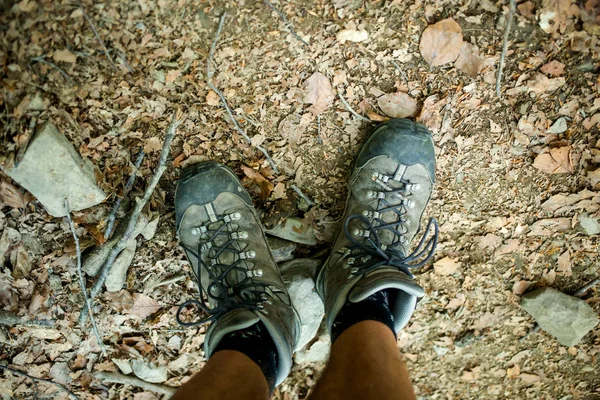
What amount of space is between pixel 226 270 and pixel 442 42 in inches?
78.6

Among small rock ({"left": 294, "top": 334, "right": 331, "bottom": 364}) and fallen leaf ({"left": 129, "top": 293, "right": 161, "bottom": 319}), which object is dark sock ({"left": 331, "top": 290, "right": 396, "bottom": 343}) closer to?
small rock ({"left": 294, "top": 334, "right": 331, "bottom": 364})

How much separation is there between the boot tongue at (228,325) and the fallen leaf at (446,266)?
1456 mm

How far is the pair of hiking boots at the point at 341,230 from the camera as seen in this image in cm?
244

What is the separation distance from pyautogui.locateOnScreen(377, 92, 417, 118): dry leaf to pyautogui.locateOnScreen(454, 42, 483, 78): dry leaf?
37 centimetres

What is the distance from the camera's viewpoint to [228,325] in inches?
80.0

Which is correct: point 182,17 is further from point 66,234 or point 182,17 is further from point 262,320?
point 262,320

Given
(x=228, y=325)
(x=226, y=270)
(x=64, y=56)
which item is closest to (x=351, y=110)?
(x=226, y=270)

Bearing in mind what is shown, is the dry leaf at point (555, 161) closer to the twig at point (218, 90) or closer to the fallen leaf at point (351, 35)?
the fallen leaf at point (351, 35)

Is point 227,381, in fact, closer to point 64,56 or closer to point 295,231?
point 295,231

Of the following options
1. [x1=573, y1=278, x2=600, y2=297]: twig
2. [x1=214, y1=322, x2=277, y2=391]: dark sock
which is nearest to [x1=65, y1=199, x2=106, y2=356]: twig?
[x1=214, y1=322, x2=277, y2=391]: dark sock

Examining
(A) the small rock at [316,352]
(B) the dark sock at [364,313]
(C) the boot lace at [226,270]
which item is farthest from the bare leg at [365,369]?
(A) the small rock at [316,352]

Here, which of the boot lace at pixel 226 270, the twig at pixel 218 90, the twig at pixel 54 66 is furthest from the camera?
the twig at pixel 218 90

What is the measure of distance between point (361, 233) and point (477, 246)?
35.6 inches

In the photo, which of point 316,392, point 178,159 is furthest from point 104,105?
point 316,392
